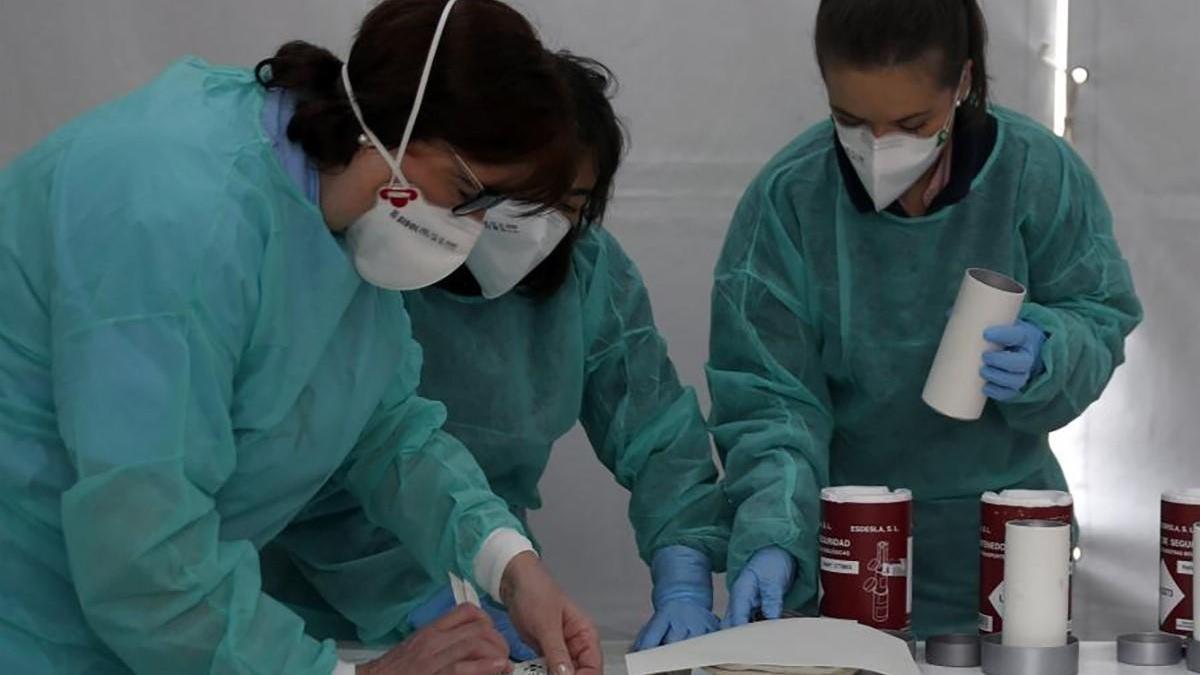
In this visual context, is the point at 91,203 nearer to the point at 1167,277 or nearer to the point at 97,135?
the point at 97,135

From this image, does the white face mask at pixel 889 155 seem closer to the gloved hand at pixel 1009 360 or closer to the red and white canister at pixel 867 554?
the gloved hand at pixel 1009 360

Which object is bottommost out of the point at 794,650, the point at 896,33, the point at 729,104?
the point at 794,650

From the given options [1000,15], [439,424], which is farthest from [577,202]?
[1000,15]

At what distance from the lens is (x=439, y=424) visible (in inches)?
71.2

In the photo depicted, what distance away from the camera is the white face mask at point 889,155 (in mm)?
1982

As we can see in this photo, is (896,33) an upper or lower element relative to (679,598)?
upper

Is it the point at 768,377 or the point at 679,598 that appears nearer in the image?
the point at 679,598

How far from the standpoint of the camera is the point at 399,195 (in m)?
1.48

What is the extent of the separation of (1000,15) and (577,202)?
119cm

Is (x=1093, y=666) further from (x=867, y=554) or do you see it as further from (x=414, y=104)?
(x=414, y=104)

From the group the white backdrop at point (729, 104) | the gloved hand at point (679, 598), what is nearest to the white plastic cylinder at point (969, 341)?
the gloved hand at point (679, 598)

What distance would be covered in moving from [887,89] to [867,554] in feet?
1.93

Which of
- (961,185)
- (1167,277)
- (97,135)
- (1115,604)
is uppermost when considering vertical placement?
(97,135)

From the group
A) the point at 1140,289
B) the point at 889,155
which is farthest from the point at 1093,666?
the point at 1140,289
